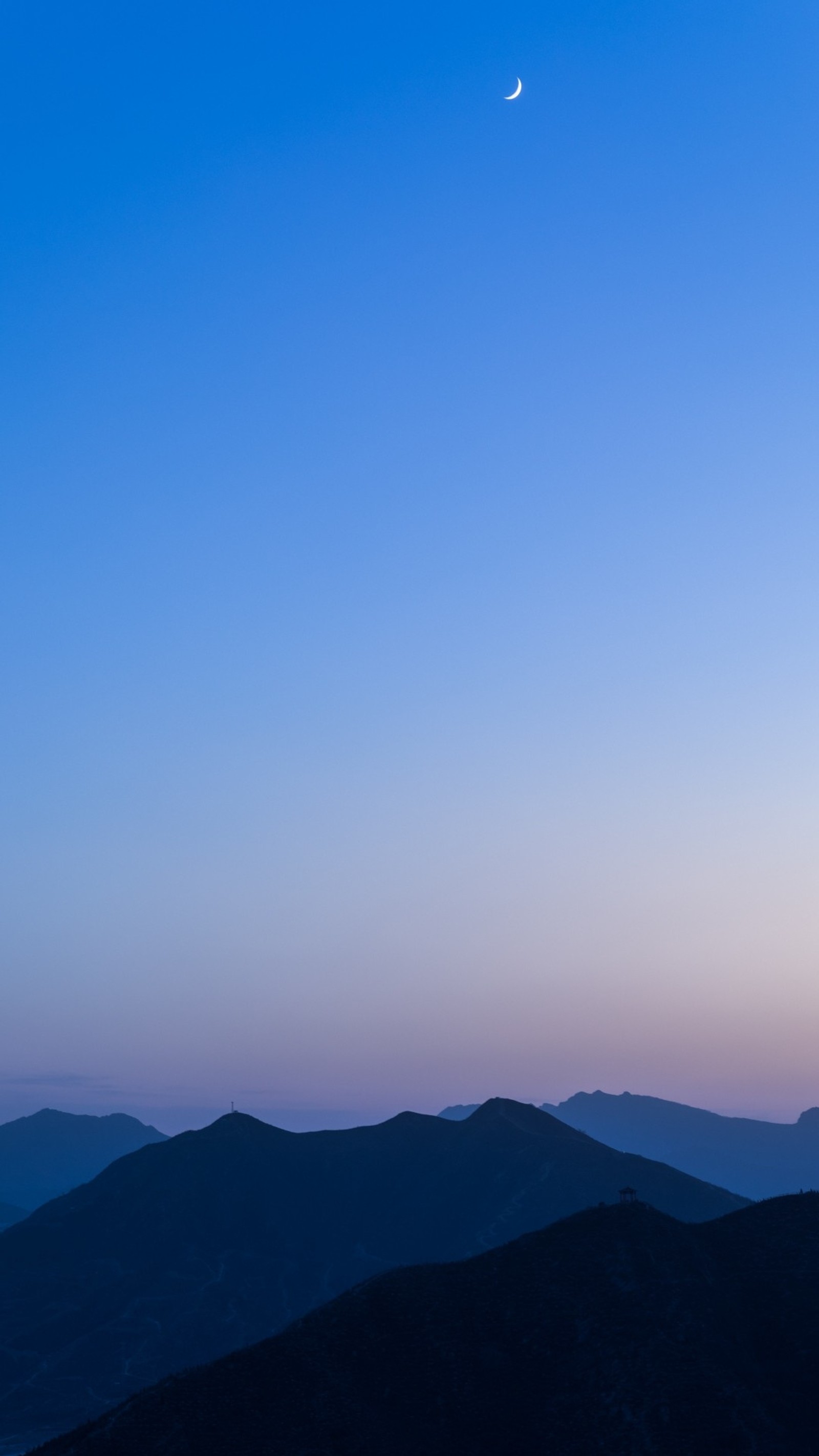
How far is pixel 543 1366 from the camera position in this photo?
8925 centimetres

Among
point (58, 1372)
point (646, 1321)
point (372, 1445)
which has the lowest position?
point (58, 1372)

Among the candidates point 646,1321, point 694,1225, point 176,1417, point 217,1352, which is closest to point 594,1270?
point 646,1321

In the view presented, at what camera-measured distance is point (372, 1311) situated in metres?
96.8

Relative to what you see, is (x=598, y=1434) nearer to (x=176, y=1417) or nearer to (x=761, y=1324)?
(x=761, y=1324)

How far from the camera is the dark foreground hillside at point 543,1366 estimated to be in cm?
7962

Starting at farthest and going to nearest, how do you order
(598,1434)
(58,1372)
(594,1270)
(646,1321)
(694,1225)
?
1. (58,1372)
2. (694,1225)
3. (594,1270)
4. (646,1321)
5. (598,1434)

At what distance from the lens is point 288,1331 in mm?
95000

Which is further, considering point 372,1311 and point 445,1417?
point 372,1311

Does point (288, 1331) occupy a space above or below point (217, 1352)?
above

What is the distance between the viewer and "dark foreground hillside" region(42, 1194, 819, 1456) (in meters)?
79.6

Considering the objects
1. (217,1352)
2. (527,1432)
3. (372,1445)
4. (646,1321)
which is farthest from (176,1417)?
(217,1352)

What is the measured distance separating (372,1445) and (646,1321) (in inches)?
943

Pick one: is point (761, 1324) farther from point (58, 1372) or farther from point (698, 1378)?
point (58, 1372)

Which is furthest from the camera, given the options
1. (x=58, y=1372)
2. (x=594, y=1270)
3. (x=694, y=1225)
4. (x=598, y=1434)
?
(x=58, y=1372)
